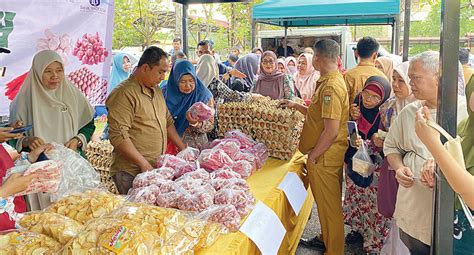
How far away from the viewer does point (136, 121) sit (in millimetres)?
2404

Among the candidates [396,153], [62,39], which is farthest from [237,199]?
[62,39]

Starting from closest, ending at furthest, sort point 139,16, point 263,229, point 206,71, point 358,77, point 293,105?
point 263,229, point 293,105, point 358,77, point 206,71, point 139,16

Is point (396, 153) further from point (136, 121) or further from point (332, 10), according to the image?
point (332, 10)

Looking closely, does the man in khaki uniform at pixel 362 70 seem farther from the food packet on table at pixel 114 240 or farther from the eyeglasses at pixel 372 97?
the food packet on table at pixel 114 240

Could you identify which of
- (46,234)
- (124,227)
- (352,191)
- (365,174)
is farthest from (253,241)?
(352,191)

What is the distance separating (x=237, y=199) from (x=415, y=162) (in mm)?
870

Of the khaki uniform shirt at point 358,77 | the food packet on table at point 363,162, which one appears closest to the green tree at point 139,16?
the khaki uniform shirt at point 358,77

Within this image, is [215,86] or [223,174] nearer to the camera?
[223,174]

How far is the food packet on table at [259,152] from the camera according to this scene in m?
2.60

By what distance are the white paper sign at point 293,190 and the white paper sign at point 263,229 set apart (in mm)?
401

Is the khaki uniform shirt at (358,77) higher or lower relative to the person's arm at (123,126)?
higher

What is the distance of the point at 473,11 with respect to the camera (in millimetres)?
2615

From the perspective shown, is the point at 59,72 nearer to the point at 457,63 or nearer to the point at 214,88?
the point at 214,88

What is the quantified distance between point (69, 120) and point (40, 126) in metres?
0.18
